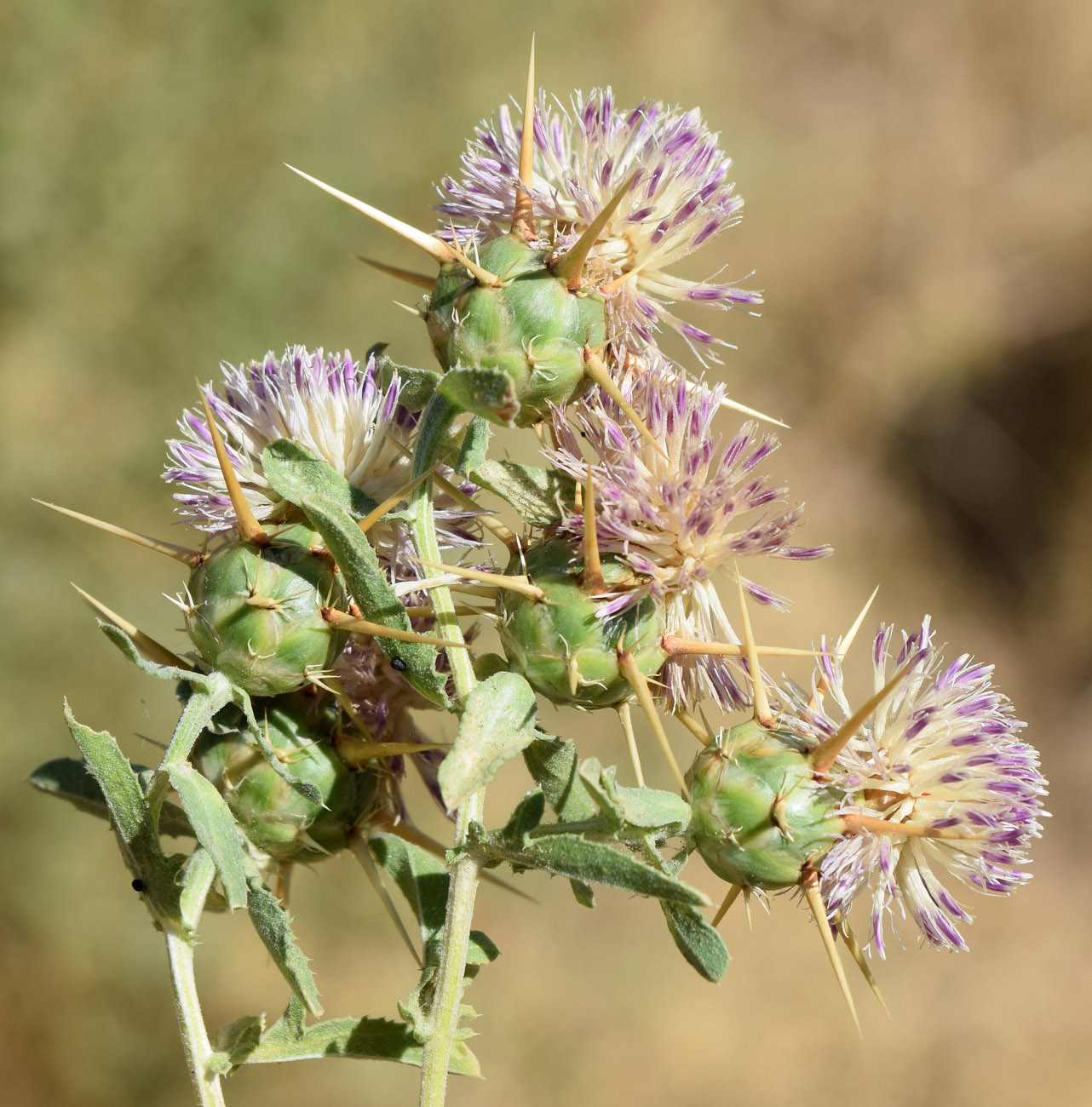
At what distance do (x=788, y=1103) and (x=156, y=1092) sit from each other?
5.33 meters

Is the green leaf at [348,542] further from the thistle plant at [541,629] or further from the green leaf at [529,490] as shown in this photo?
the green leaf at [529,490]

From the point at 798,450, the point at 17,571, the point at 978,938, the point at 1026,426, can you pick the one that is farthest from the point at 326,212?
the point at 978,938

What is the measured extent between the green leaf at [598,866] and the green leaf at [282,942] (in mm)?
428

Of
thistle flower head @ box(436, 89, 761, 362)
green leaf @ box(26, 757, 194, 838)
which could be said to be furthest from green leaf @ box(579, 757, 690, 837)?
green leaf @ box(26, 757, 194, 838)

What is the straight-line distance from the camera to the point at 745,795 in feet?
6.15

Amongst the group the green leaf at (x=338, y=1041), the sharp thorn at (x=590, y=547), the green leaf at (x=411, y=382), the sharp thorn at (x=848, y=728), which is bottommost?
the green leaf at (x=338, y=1041)

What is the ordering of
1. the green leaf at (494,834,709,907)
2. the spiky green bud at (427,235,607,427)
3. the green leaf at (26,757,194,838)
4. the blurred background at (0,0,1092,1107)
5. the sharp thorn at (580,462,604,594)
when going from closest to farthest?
the green leaf at (494,834,709,907), the sharp thorn at (580,462,604,594), the spiky green bud at (427,235,607,427), the green leaf at (26,757,194,838), the blurred background at (0,0,1092,1107)

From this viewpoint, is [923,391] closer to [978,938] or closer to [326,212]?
[978,938]

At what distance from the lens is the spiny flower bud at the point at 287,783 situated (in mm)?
2043

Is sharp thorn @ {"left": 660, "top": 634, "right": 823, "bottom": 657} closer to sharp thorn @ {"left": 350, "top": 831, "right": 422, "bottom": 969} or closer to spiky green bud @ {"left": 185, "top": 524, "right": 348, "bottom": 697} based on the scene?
spiky green bud @ {"left": 185, "top": 524, "right": 348, "bottom": 697}

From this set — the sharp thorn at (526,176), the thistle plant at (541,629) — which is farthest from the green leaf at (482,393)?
the sharp thorn at (526,176)

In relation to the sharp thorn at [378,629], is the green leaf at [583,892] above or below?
below

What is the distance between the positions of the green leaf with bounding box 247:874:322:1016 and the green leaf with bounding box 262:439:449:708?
1.55 ft

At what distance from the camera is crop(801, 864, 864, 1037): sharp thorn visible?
1784 millimetres
